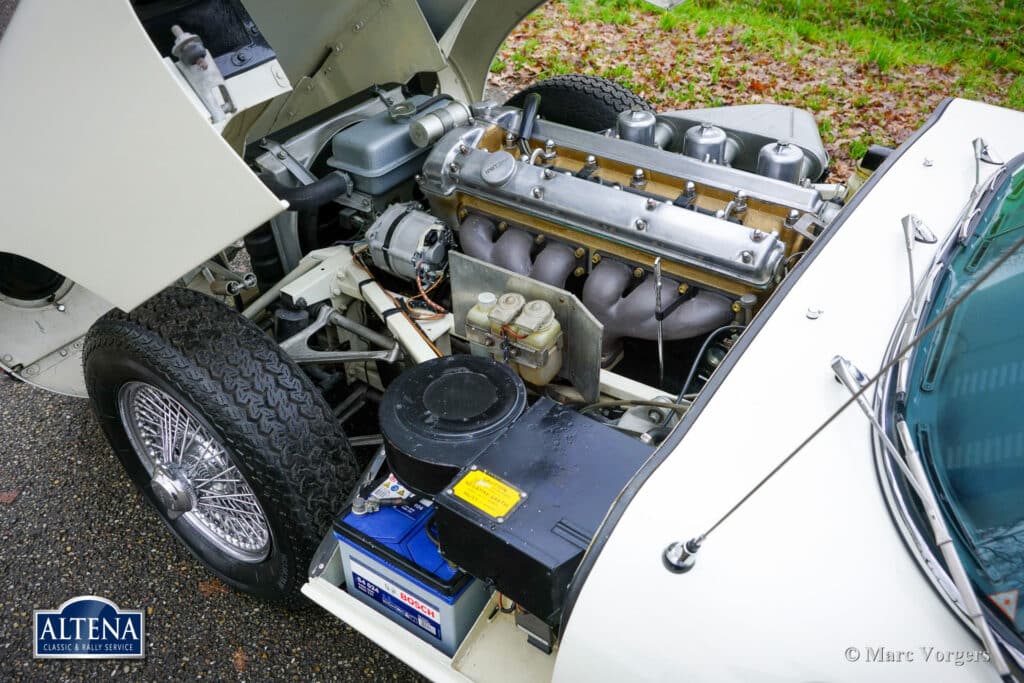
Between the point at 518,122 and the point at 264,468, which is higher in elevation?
the point at 518,122

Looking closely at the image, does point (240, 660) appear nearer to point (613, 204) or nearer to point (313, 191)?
point (313, 191)

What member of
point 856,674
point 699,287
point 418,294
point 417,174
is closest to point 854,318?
point 699,287

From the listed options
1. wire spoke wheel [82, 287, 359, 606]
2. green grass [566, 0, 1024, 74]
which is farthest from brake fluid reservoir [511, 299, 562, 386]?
green grass [566, 0, 1024, 74]

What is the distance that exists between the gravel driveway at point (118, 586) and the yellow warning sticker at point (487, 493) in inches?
36.7

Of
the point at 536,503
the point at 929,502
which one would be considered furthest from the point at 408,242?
the point at 929,502

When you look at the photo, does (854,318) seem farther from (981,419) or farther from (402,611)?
(402,611)

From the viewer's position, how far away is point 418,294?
8.39ft

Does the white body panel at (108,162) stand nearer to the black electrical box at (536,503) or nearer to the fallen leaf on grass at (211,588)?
the black electrical box at (536,503)

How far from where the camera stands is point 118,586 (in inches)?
97.3

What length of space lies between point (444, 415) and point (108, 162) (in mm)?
938

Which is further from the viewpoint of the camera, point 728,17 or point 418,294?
point 728,17

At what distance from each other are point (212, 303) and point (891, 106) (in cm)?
503

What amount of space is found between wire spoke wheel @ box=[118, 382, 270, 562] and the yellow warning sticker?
33.4 inches

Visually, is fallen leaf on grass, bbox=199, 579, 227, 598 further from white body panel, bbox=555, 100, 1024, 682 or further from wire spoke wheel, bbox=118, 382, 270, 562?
white body panel, bbox=555, 100, 1024, 682
